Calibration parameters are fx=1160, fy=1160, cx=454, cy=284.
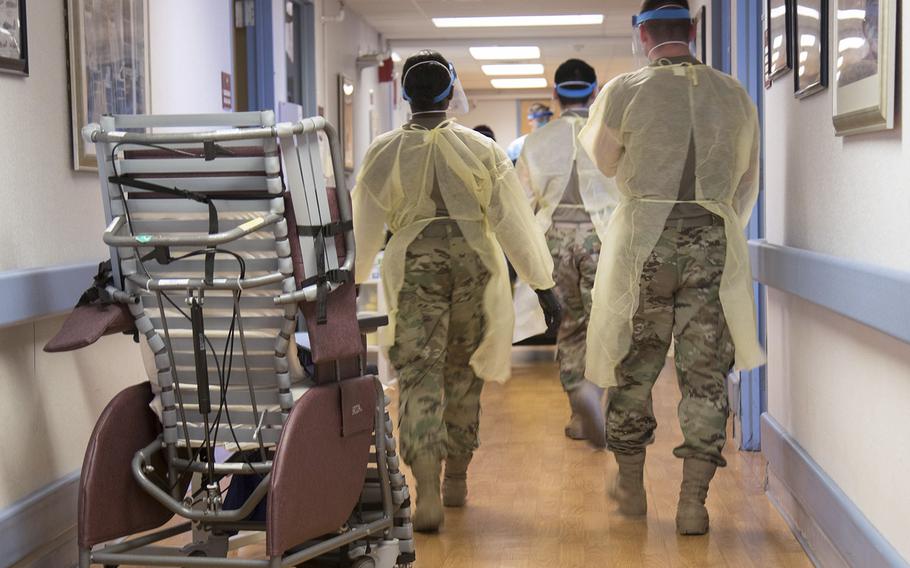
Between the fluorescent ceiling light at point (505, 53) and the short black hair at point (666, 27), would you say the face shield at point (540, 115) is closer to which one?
the short black hair at point (666, 27)

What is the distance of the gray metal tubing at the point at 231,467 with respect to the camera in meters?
2.48

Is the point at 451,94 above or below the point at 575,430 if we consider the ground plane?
above

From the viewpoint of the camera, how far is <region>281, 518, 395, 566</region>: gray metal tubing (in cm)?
243

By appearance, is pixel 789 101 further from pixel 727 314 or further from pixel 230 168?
pixel 230 168

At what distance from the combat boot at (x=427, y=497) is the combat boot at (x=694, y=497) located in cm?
72

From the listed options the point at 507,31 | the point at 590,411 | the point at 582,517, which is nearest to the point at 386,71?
the point at 507,31

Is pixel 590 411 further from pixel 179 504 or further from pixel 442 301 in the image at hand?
pixel 179 504

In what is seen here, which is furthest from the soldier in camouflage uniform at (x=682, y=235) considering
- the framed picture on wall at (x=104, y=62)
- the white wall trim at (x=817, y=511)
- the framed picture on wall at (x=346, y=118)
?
the framed picture on wall at (x=346, y=118)

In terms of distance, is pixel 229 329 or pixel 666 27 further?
pixel 666 27

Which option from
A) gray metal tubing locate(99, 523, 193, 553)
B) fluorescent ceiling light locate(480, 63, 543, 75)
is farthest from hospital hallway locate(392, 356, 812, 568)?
fluorescent ceiling light locate(480, 63, 543, 75)

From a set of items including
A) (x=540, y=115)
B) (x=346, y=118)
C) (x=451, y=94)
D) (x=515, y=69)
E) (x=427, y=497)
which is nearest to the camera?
(x=427, y=497)

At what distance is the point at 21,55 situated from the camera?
2.78 meters

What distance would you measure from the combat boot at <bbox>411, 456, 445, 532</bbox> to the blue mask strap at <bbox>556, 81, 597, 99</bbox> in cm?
189

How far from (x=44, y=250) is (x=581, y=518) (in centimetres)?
180
